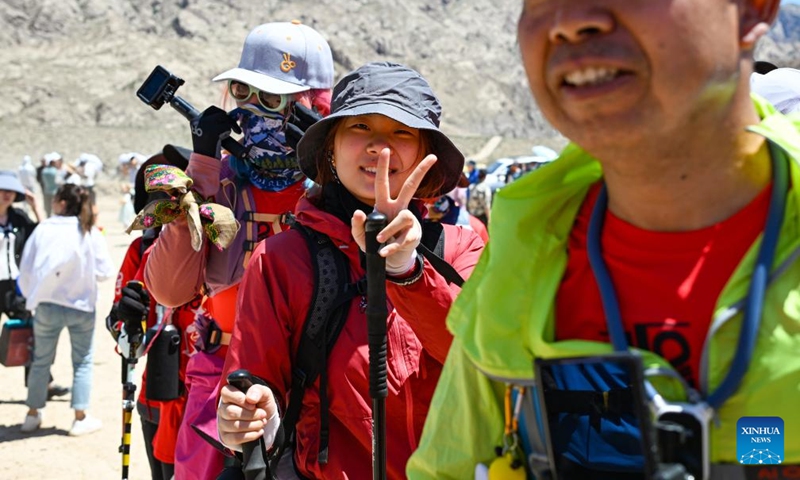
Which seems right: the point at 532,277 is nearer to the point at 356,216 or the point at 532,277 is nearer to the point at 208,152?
the point at 356,216

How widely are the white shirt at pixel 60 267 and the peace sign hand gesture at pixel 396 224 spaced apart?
6378 mm

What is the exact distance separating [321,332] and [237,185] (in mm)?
1338

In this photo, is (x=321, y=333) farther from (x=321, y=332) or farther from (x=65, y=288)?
(x=65, y=288)

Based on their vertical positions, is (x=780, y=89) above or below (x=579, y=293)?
above

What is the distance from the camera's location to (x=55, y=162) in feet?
85.0

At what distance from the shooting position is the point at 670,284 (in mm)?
1550

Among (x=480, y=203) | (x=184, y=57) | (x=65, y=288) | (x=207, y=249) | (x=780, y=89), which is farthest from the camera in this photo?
(x=184, y=57)

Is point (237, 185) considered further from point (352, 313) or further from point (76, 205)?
point (76, 205)

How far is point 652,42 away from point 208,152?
265cm

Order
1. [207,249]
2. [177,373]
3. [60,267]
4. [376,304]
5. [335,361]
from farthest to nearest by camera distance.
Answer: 1. [60,267]
2. [177,373]
3. [207,249]
4. [335,361]
5. [376,304]

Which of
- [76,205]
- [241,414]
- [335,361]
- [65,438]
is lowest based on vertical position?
[65,438]

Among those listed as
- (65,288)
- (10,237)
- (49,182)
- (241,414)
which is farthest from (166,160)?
(49,182)

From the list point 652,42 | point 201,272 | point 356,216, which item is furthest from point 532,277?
point 201,272

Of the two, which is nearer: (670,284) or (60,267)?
(670,284)
